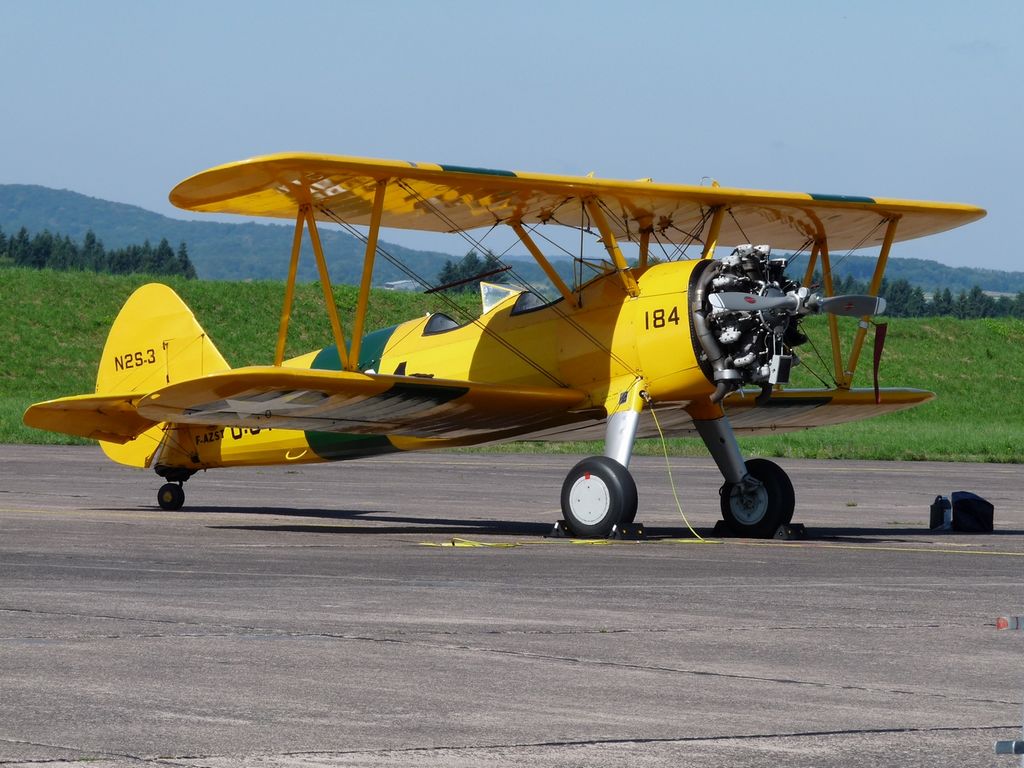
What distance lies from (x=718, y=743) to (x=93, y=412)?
13671 millimetres

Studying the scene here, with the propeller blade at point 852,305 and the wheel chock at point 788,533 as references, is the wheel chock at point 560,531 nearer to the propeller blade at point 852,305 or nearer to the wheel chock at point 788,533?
Answer: the wheel chock at point 788,533

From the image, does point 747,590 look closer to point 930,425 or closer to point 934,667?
point 934,667

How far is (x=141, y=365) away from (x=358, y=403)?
5.17 meters

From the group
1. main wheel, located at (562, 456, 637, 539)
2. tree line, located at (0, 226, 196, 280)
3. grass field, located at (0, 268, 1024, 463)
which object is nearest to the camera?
main wheel, located at (562, 456, 637, 539)

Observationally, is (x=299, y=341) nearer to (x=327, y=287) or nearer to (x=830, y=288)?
(x=830, y=288)

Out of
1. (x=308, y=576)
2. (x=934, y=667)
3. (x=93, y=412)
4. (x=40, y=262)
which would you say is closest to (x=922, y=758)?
(x=934, y=667)

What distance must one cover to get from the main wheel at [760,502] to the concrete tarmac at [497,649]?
597mm

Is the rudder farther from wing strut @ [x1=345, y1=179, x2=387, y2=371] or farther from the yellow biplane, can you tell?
wing strut @ [x1=345, y1=179, x2=387, y2=371]

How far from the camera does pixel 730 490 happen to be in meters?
16.3

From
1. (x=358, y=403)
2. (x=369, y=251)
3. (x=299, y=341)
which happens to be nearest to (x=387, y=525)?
(x=358, y=403)

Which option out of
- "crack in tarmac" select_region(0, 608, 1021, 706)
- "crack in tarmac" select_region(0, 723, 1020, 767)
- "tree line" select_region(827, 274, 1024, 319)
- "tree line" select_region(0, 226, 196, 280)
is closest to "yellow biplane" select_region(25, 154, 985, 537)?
"crack in tarmac" select_region(0, 608, 1021, 706)

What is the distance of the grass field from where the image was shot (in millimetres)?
60438

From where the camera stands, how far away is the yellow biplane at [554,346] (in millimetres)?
14641

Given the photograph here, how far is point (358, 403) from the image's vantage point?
50.4 feet
